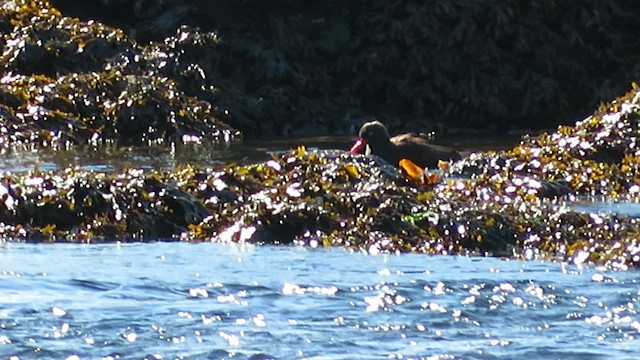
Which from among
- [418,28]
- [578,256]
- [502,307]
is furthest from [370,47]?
[502,307]

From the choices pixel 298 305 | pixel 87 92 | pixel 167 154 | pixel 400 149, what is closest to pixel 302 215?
pixel 298 305

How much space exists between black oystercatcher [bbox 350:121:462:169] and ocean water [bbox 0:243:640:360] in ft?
18.3

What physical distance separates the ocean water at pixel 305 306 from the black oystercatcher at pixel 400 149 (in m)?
5.59

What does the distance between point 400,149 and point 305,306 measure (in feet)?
24.4

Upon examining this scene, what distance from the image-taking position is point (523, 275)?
25.9 feet

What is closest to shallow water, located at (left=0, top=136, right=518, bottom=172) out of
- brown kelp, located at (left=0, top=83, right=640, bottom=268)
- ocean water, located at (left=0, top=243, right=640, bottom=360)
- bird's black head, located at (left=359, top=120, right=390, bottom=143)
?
→ bird's black head, located at (left=359, top=120, right=390, bottom=143)

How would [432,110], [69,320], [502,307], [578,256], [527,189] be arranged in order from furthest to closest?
[432,110] < [527,189] < [578,256] < [502,307] < [69,320]

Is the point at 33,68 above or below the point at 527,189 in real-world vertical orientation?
above

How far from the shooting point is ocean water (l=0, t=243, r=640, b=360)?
6312mm

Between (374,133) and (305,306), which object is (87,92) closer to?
(374,133)

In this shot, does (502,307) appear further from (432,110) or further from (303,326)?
(432,110)

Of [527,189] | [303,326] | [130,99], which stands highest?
[130,99]

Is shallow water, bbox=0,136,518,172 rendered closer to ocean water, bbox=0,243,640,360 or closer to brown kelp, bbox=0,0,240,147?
brown kelp, bbox=0,0,240,147

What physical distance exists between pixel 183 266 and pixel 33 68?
9218 millimetres
